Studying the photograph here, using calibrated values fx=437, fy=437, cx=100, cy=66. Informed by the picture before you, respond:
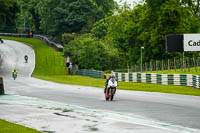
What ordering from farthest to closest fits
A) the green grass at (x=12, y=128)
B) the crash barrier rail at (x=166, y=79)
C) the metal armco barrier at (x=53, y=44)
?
the metal armco barrier at (x=53, y=44) < the crash barrier rail at (x=166, y=79) < the green grass at (x=12, y=128)

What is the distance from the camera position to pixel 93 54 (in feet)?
224

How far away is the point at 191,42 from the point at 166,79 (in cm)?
855

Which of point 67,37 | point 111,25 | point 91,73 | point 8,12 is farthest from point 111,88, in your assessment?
point 111,25

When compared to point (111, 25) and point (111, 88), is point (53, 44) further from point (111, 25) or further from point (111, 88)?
point (111, 88)

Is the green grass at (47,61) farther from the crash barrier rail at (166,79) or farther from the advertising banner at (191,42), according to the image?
the advertising banner at (191,42)

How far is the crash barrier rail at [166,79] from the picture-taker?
36612 mm

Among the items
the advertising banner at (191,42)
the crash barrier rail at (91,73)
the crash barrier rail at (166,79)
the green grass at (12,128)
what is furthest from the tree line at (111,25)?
the green grass at (12,128)

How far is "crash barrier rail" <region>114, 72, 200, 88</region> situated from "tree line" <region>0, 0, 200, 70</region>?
17.8 meters

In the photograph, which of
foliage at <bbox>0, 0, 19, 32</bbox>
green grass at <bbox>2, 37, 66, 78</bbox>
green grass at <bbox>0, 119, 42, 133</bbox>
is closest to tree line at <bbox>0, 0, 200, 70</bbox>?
foliage at <bbox>0, 0, 19, 32</bbox>

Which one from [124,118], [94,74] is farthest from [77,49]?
[124,118]

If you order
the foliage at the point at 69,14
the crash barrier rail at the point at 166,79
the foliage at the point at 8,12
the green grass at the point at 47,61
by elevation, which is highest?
the foliage at the point at 69,14

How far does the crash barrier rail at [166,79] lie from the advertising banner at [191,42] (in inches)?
243

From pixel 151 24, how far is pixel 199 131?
5991 centimetres

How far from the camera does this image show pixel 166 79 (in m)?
41.6
